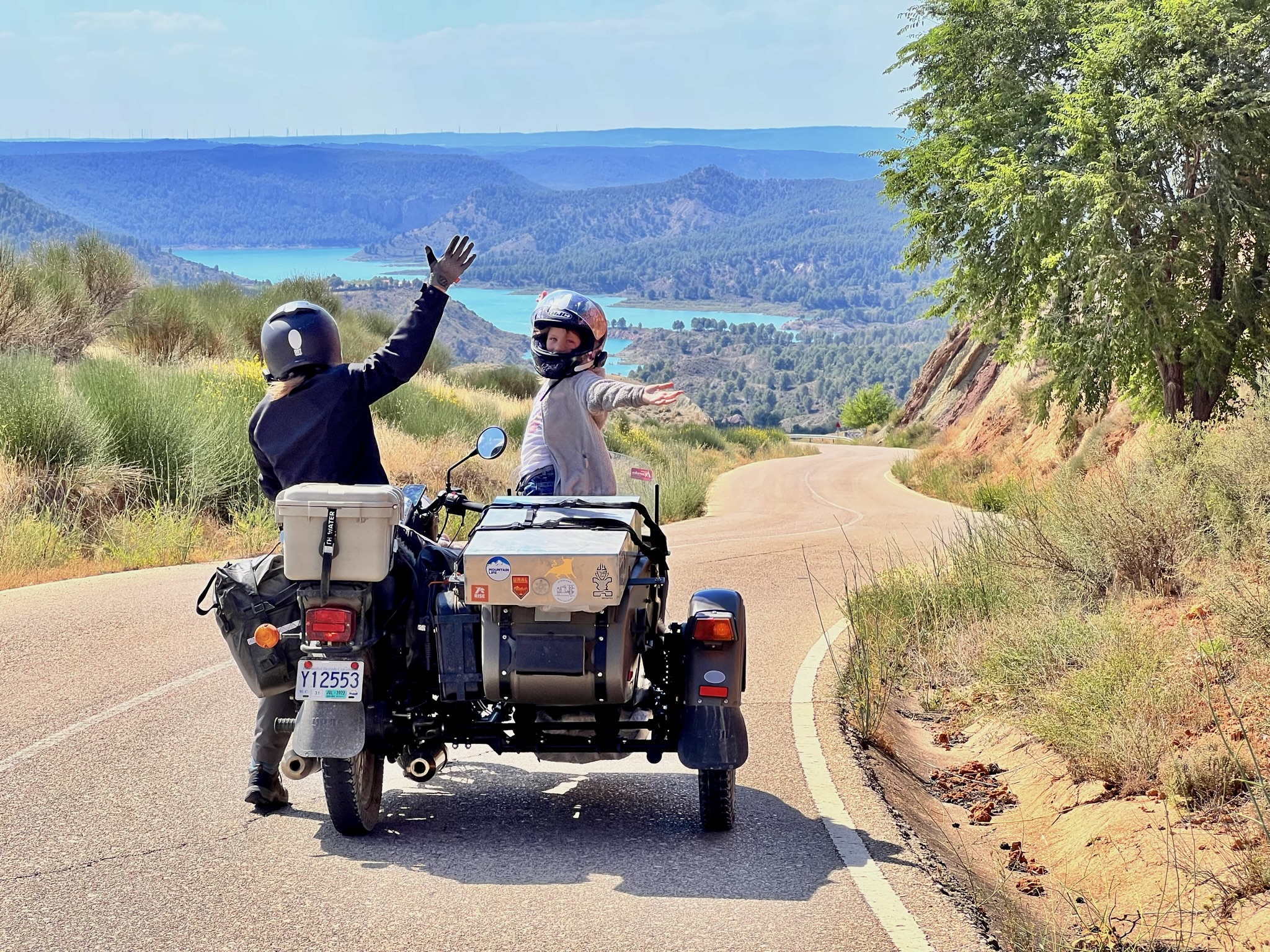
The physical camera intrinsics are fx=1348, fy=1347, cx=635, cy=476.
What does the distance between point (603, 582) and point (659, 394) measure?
3.80 ft

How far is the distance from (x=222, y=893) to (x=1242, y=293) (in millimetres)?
18219

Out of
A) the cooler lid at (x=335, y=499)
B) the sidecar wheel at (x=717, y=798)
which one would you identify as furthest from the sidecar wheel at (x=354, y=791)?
the sidecar wheel at (x=717, y=798)

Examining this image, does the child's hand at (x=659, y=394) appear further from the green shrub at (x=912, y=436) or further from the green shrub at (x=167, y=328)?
the green shrub at (x=912, y=436)

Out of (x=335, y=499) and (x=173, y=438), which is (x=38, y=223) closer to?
(x=173, y=438)

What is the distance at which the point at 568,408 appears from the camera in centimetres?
646

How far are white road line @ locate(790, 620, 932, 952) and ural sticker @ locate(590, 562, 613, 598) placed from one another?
4.92 feet

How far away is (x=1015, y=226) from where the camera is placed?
2169cm

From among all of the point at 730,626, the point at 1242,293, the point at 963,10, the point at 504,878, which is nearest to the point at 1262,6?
the point at 1242,293

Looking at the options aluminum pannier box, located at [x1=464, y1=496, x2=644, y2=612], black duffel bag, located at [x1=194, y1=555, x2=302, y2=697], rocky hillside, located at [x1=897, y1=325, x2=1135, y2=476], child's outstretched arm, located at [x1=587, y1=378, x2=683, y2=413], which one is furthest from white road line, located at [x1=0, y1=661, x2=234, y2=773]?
rocky hillside, located at [x1=897, y1=325, x2=1135, y2=476]

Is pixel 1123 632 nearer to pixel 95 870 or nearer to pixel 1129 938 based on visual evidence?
pixel 1129 938

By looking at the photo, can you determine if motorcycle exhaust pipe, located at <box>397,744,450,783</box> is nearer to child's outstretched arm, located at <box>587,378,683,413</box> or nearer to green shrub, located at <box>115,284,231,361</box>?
child's outstretched arm, located at <box>587,378,683,413</box>

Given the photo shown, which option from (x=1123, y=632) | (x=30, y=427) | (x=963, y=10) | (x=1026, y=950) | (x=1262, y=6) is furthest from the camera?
(x=963, y=10)

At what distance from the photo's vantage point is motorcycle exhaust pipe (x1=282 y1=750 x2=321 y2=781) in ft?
17.5

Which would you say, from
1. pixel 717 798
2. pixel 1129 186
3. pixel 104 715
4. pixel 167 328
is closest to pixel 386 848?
pixel 717 798
